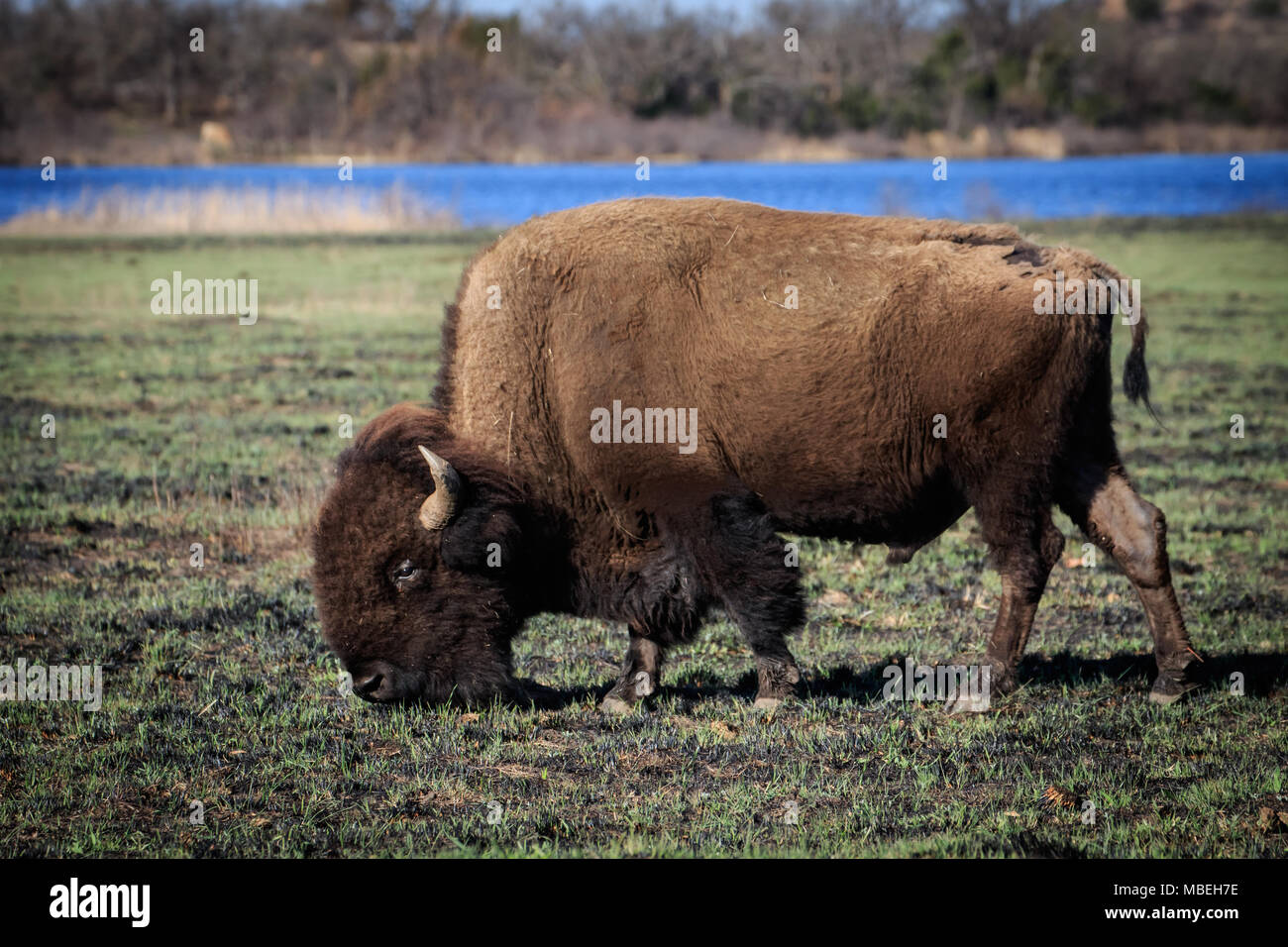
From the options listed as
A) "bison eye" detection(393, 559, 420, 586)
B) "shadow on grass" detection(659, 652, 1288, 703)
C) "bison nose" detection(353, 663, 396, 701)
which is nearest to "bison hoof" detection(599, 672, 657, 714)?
"shadow on grass" detection(659, 652, 1288, 703)

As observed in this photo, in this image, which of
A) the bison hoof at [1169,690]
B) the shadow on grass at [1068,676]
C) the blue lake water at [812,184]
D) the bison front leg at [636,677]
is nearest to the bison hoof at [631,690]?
the bison front leg at [636,677]

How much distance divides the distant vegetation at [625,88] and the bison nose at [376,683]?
55583 millimetres

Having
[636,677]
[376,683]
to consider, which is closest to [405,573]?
[376,683]

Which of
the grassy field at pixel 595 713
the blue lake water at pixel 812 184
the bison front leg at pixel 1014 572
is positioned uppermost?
the blue lake water at pixel 812 184

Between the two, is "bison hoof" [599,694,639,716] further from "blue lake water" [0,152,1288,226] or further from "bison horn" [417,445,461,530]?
"blue lake water" [0,152,1288,226]

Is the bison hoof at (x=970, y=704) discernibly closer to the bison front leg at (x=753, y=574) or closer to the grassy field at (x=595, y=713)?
the grassy field at (x=595, y=713)

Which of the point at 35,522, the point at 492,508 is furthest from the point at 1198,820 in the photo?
the point at 35,522

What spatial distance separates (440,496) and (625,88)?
65897 millimetres

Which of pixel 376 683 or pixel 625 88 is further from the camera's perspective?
pixel 625 88

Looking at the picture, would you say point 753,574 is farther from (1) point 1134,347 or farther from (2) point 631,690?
(1) point 1134,347

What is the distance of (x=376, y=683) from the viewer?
6.17 meters

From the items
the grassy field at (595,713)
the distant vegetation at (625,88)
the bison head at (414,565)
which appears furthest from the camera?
the distant vegetation at (625,88)

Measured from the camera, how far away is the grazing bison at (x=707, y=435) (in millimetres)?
6117

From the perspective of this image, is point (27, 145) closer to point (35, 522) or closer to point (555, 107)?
point (555, 107)
